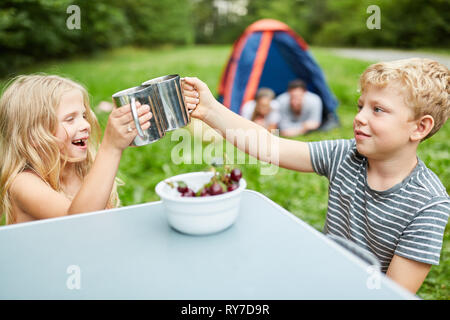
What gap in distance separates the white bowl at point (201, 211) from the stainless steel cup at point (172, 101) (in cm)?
26

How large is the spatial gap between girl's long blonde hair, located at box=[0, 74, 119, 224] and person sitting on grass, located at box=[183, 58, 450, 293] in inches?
22.4

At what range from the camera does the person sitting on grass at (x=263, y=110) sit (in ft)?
15.2

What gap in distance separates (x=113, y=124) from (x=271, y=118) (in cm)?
381

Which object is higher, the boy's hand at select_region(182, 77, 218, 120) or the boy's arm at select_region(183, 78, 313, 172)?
the boy's hand at select_region(182, 77, 218, 120)

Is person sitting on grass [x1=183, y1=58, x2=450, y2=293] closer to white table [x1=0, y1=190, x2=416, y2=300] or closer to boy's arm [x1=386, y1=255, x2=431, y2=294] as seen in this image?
boy's arm [x1=386, y1=255, x2=431, y2=294]

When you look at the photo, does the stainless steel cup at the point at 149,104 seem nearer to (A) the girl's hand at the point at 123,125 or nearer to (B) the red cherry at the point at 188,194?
(A) the girl's hand at the point at 123,125

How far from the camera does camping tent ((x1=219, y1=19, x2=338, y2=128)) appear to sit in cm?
495

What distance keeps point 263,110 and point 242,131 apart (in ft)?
10.7

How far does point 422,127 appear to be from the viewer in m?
1.28

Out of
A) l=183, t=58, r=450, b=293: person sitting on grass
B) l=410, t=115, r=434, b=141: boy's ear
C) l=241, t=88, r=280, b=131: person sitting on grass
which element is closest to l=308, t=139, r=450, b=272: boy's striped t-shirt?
l=183, t=58, r=450, b=293: person sitting on grass

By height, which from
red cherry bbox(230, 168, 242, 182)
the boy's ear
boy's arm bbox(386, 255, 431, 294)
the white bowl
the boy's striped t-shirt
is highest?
the boy's ear

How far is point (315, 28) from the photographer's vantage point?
30.1 meters

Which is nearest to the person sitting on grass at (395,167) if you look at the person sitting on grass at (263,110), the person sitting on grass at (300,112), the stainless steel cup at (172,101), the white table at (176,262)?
the stainless steel cup at (172,101)
